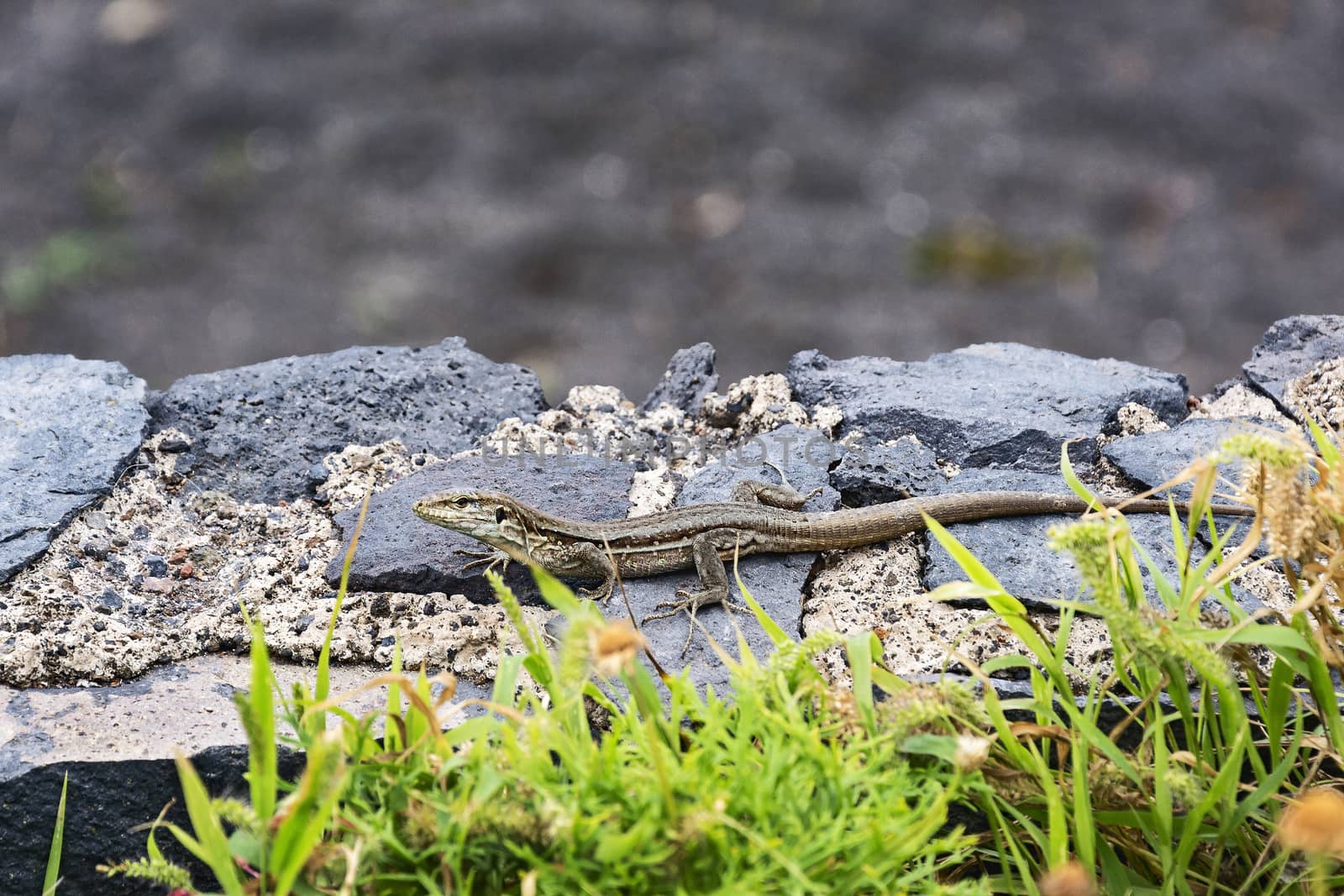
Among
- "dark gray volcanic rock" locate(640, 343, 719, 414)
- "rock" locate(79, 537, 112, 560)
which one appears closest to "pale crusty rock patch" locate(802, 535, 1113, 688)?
"dark gray volcanic rock" locate(640, 343, 719, 414)

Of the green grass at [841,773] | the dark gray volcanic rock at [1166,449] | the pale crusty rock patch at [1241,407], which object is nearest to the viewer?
→ the green grass at [841,773]

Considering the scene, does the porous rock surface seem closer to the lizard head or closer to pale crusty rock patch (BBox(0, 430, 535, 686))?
pale crusty rock patch (BBox(0, 430, 535, 686))

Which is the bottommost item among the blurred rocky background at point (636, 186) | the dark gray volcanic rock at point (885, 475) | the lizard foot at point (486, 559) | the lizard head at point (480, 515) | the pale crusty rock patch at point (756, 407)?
the lizard foot at point (486, 559)

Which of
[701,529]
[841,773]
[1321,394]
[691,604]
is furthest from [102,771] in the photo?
[1321,394]

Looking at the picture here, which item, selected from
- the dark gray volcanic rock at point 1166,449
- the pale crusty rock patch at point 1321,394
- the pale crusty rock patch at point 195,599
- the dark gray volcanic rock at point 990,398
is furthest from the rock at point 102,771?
the pale crusty rock patch at point 1321,394

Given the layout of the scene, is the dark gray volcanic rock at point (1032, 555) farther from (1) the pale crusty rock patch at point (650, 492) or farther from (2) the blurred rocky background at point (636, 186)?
(2) the blurred rocky background at point (636, 186)

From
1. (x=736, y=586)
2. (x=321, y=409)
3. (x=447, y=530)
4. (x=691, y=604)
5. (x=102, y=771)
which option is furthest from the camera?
(x=321, y=409)

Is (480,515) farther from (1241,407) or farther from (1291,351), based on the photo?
(1291,351)

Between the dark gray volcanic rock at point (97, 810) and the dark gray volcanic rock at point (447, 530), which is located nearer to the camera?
the dark gray volcanic rock at point (97, 810)
